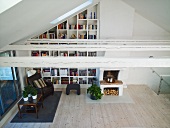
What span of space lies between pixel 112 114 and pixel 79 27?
A: 12.0 feet

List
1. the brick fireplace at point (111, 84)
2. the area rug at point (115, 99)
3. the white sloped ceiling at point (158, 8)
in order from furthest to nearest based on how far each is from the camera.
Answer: the brick fireplace at point (111, 84), the area rug at point (115, 99), the white sloped ceiling at point (158, 8)

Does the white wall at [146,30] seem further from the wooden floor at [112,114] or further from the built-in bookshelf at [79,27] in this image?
the wooden floor at [112,114]

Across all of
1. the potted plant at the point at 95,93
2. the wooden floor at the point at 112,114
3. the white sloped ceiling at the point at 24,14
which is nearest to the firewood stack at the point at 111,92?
the potted plant at the point at 95,93

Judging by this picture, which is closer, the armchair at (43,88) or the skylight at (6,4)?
the skylight at (6,4)

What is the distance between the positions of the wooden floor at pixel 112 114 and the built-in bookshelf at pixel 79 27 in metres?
2.57

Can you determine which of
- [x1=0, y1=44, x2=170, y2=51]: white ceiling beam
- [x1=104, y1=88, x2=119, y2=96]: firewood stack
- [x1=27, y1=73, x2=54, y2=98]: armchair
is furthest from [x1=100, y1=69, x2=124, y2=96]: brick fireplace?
[x1=0, y1=44, x2=170, y2=51]: white ceiling beam

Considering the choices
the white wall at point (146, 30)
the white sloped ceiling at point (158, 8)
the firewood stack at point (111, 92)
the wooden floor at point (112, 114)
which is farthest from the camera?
the white wall at point (146, 30)

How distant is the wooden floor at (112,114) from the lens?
14.2 feet

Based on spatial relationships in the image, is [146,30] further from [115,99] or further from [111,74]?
[115,99]

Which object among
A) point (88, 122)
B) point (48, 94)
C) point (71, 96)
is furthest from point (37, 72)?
point (88, 122)

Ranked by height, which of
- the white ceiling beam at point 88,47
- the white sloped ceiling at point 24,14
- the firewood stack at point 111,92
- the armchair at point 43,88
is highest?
the white sloped ceiling at point 24,14

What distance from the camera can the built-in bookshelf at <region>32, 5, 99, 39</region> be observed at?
618cm

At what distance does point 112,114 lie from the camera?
15.9ft

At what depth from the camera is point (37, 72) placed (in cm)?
647
